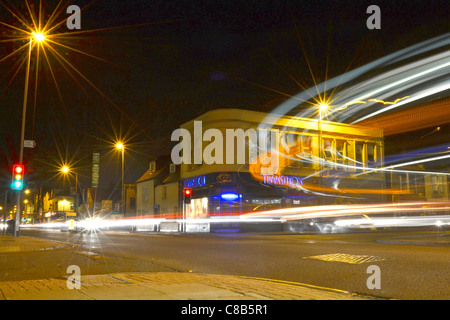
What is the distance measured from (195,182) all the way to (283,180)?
8160 millimetres

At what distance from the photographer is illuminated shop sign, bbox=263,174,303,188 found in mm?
39312

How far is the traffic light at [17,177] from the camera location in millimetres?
18328

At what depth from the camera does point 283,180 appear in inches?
1578

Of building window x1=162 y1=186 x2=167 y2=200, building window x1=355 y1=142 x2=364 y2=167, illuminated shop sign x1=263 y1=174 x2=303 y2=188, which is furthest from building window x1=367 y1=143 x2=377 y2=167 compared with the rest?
building window x1=162 y1=186 x2=167 y2=200

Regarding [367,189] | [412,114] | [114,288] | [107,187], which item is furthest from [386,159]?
[114,288]

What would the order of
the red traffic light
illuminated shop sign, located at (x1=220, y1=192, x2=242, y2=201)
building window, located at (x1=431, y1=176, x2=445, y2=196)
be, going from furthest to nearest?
building window, located at (x1=431, y1=176, x2=445, y2=196) < illuminated shop sign, located at (x1=220, y1=192, x2=242, y2=201) < the red traffic light

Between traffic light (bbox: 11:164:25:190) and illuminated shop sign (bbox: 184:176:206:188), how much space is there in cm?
2151

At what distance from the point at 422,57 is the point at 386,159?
2986 cm

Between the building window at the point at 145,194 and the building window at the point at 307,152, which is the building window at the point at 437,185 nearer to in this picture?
the building window at the point at 307,152

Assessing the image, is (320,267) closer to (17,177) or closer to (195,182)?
(17,177)

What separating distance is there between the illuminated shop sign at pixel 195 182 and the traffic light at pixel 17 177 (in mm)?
21513

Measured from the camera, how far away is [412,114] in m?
29.3

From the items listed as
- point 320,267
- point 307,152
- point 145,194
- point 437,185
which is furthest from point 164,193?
point 320,267

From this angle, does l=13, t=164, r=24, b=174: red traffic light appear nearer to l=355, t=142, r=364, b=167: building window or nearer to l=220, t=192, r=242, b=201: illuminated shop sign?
l=220, t=192, r=242, b=201: illuminated shop sign
